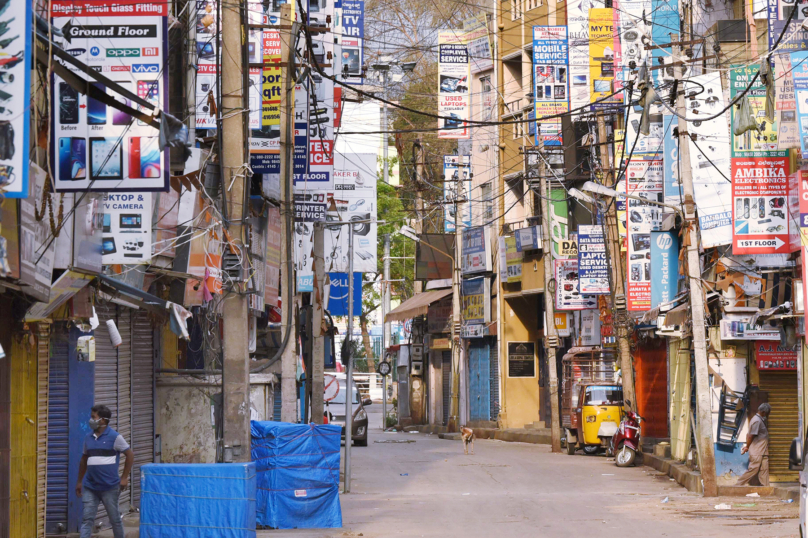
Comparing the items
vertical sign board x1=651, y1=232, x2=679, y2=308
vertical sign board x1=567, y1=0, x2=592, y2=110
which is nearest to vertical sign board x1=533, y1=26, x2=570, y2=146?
vertical sign board x1=567, y1=0, x2=592, y2=110

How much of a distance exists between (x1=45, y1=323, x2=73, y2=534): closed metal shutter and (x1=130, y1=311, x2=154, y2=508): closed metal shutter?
2.87 m

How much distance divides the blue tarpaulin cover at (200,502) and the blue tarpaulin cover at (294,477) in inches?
122

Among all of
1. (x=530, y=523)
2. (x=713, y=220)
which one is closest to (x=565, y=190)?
(x=713, y=220)

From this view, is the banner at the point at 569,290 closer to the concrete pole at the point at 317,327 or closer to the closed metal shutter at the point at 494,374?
the closed metal shutter at the point at 494,374

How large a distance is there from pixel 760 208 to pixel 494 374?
2848cm

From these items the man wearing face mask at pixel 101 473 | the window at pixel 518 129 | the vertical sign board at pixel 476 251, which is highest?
the window at pixel 518 129

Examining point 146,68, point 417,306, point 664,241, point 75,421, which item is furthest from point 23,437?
point 417,306

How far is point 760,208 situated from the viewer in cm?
1855

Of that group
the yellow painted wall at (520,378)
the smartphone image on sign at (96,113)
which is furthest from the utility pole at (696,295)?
the yellow painted wall at (520,378)

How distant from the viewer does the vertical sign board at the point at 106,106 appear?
1078 centimetres

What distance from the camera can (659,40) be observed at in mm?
25453

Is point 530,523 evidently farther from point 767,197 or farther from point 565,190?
point 565,190

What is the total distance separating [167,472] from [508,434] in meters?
30.1

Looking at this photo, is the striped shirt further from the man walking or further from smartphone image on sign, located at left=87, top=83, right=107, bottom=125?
the man walking
